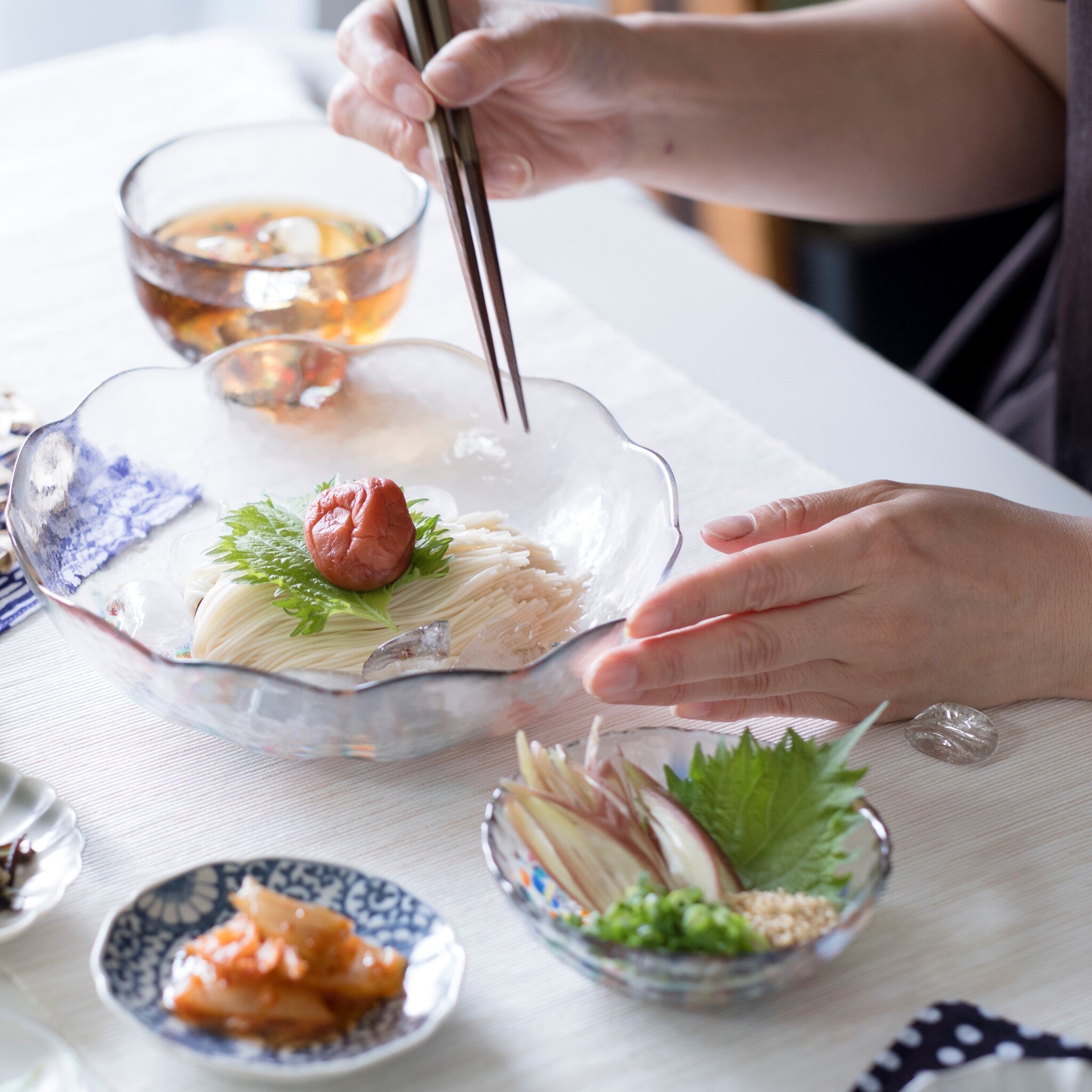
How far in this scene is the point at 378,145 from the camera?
45.6 inches

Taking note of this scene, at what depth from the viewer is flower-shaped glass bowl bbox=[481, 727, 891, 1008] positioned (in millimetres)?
533

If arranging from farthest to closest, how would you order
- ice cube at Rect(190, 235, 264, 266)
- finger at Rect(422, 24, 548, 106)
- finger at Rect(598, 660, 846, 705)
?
ice cube at Rect(190, 235, 264, 266)
finger at Rect(422, 24, 548, 106)
finger at Rect(598, 660, 846, 705)

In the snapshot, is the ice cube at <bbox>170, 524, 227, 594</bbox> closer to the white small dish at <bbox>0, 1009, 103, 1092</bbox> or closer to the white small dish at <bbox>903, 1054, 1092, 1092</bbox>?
the white small dish at <bbox>0, 1009, 103, 1092</bbox>

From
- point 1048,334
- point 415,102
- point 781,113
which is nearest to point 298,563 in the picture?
point 415,102

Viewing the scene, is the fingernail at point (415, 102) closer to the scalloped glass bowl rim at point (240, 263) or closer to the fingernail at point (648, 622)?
the scalloped glass bowl rim at point (240, 263)

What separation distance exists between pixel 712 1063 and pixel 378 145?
2.95 ft

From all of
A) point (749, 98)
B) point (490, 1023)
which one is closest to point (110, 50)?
point (749, 98)

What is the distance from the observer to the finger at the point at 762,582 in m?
0.69

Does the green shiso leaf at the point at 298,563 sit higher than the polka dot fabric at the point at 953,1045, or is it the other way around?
the green shiso leaf at the point at 298,563

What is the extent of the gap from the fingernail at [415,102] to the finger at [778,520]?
1.42ft

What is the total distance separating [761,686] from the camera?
2.44 ft

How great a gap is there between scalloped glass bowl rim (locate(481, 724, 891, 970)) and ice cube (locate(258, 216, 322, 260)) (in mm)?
651

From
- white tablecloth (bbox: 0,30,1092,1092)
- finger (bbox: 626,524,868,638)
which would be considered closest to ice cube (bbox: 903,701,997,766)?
white tablecloth (bbox: 0,30,1092,1092)

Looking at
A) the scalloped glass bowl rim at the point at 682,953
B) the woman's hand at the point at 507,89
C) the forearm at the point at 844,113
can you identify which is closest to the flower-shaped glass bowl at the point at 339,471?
the scalloped glass bowl rim at the point at 682,953
